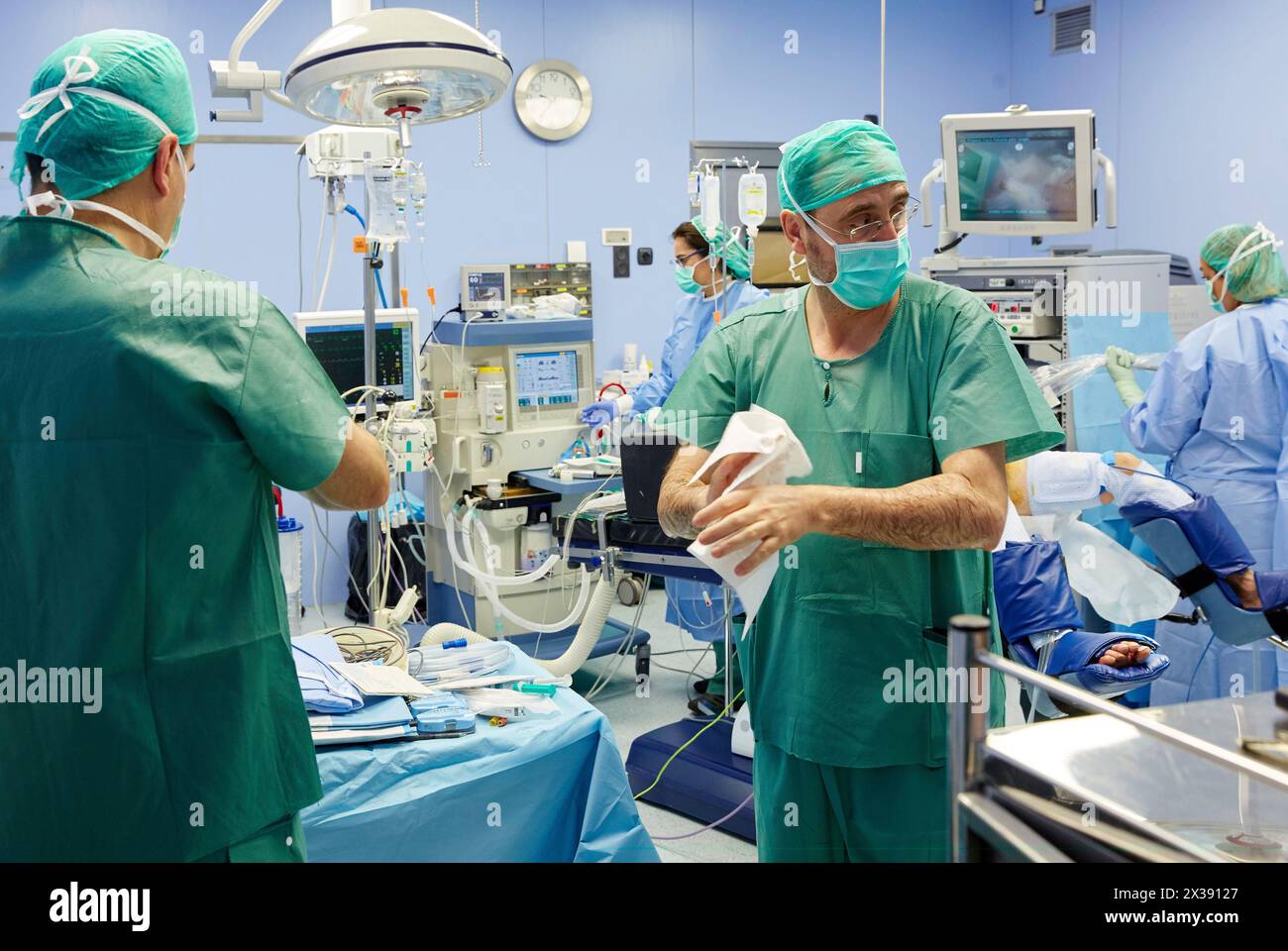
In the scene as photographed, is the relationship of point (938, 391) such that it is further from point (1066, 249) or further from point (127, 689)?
point (1066, 249)

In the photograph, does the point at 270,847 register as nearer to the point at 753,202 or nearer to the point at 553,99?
the point at 753,202

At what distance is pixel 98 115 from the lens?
56.7 inches

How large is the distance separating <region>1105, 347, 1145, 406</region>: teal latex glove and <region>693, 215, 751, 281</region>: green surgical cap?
1.36m

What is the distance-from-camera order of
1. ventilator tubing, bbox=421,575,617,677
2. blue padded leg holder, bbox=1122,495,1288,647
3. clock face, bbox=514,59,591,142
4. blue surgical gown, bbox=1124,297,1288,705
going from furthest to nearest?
clock face, bbox=514,59,591,142 → ventilator tubing, bbox=421,575,617,677 → blue surgical gown, bbox=1124,297,1288,705 → blue padded leg holder, bbox=1122,495,1288,647

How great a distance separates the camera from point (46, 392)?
1.38 m

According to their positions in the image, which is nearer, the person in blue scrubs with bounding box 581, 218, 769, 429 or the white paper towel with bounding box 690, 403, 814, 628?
the white paper towel with bounding box 690, 403, 814, 628

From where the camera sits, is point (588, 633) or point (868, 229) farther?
point (588, 633)

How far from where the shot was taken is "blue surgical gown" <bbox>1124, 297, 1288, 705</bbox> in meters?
3.71

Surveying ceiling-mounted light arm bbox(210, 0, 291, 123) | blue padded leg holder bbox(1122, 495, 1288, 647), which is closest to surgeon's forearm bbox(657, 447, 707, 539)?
ceiling-mounted light arm bbox(210, 0, 291, 123)

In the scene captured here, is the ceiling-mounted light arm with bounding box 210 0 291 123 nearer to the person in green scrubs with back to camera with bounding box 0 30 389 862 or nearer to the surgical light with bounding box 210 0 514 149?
the surgical light with bounding box 210 0 514 149

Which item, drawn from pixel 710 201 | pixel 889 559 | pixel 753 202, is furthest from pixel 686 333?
pixel 889 559

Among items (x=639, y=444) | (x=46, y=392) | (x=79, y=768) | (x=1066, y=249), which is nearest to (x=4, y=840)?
(x=79, y=768)

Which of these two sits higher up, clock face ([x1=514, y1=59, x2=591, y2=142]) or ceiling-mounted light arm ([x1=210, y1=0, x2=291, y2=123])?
clock face ([x1=514, y1=59, x2=591, y2=142])

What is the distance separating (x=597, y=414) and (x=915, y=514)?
3.15 m
